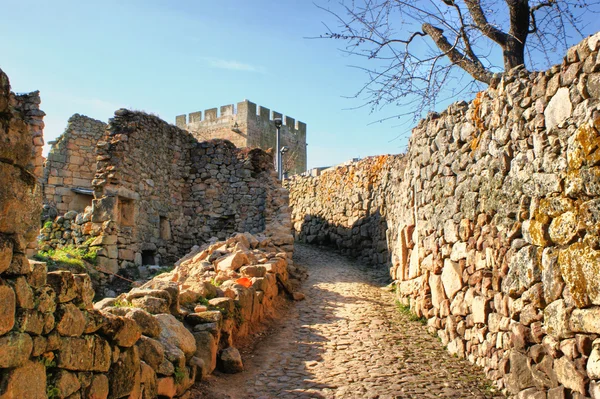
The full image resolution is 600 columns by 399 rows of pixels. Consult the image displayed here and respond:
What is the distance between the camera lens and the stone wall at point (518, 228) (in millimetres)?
4383

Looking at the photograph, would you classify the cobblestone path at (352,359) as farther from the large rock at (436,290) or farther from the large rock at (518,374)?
the large rock at (436,290)

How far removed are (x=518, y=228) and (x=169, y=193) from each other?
1001 cm

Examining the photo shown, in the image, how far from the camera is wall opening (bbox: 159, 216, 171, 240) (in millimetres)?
13320

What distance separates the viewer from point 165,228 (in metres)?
13.4

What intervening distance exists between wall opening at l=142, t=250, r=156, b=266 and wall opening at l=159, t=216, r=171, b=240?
630 mm

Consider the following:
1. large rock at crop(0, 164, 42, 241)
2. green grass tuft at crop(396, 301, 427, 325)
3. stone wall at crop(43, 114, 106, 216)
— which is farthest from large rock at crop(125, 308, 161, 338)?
stone wall at crop(43, 114, 106, 216)

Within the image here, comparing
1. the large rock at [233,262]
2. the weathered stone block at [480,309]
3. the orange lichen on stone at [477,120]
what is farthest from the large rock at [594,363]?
the large rock at [233,262]

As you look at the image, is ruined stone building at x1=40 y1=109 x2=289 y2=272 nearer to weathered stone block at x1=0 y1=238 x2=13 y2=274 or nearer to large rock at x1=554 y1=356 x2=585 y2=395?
weathered stone block at x1=0 y1=238 x2=13 y2=274

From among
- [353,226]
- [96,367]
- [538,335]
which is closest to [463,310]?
[538,335]

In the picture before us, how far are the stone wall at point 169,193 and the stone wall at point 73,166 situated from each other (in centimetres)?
277

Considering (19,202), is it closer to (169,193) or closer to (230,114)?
(169,193)

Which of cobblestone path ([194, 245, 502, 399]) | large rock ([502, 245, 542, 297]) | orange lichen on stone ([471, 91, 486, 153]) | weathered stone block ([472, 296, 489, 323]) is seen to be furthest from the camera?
orange lichen on stone ([471, 91, 486, 153])

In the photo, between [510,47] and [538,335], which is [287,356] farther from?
[510,47]

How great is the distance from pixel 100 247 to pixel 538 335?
28.8 feet
